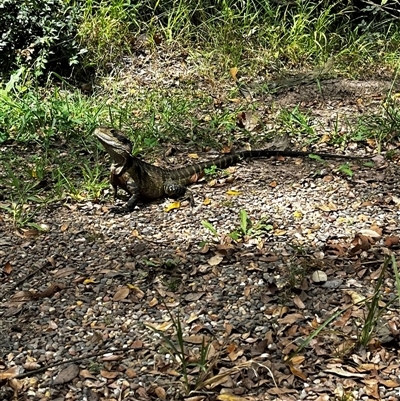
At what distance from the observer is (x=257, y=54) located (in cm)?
767

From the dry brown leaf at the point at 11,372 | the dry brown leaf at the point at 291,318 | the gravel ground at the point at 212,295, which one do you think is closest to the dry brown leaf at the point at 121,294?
the gravel ground at the point at 212,295

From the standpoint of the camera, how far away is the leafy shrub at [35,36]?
23.9ft

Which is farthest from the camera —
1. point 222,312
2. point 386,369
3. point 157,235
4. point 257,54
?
point 257,54

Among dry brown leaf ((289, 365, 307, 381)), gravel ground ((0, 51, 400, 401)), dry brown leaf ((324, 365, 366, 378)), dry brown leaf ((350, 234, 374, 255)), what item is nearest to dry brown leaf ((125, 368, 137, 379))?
gravel ground ((0, 51, 400, 401))

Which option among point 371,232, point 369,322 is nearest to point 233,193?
point 371,232

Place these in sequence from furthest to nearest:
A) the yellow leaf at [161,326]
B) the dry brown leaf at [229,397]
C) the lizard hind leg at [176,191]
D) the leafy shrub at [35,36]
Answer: the leafy shrub at [35,36]
the lizard hind leg at [176,191]
the yellow leaf at [161,326]
the dry brown leaf at [229,397]

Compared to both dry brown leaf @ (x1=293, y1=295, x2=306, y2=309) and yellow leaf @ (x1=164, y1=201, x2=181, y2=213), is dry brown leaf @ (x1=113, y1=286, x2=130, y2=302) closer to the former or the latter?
dry brown leaf @ (x1=293, y1=295, x2=306, y2=309)

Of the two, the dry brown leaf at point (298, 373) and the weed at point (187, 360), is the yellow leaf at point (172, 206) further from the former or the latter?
the dry brown leaf at point (298, 373)

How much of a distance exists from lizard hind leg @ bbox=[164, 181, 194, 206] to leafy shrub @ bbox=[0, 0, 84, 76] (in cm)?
290

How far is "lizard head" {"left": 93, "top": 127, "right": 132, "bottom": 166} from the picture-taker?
4.93m

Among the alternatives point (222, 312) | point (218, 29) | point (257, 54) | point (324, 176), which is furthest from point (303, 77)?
point (222, 312)

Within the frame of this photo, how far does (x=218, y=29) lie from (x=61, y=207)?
379cm

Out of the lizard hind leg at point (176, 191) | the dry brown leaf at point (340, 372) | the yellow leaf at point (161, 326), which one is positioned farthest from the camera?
the lizard hind leg at point (176, 191)

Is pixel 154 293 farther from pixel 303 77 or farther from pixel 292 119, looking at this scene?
pixel 303 77
